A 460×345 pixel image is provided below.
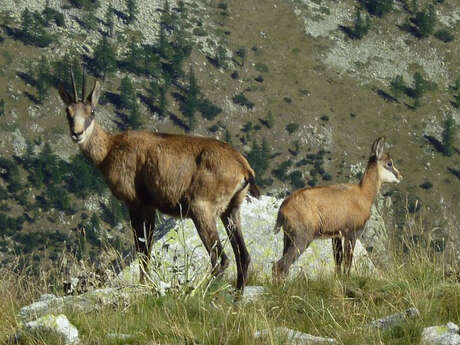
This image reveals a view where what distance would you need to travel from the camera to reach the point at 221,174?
980 centimetres

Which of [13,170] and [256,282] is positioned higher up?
[256,282]

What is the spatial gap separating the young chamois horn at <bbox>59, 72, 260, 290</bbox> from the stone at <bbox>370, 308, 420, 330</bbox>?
137 inches

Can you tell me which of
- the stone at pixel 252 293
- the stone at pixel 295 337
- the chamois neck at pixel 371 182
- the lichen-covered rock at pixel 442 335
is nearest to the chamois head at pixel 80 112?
the stone at pixel 252 293

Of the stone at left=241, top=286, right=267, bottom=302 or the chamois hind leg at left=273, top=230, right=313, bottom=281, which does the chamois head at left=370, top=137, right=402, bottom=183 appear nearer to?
the chamois hind leg at left=273, top=230, right=313, bottom=281

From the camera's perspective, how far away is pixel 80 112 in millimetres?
10922

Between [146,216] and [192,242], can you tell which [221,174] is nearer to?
Answer: [146,216]

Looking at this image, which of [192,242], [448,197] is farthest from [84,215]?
[192,242]

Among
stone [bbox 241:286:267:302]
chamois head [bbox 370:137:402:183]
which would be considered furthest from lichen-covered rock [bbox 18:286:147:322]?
chamois head [bbox 370:137:402:183]

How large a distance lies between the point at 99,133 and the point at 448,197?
192746 millimetres

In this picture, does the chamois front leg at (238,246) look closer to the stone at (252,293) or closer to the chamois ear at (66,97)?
the stone at (252,293)

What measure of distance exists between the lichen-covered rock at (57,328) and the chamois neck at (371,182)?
9570mm

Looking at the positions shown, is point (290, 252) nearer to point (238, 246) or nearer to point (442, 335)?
point (238, 246)

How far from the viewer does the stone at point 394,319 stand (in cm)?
582

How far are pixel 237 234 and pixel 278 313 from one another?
3.50m
